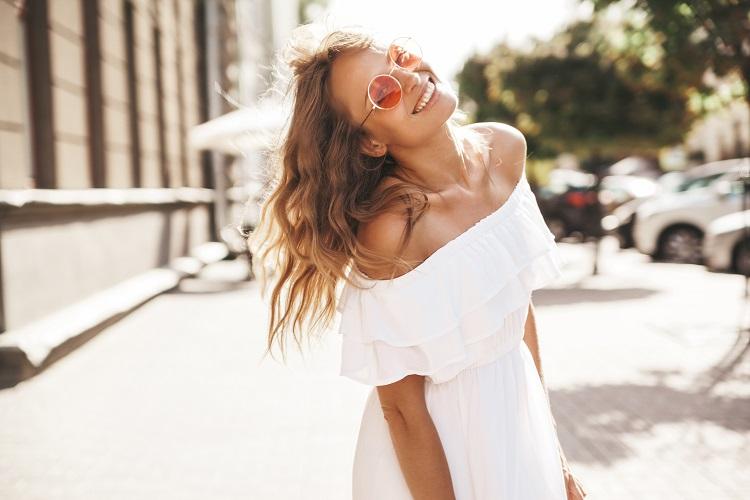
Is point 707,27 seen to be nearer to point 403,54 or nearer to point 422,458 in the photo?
point 403,54

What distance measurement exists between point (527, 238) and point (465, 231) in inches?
7.5

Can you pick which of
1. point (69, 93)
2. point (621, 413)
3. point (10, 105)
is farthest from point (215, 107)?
point (621, 413)

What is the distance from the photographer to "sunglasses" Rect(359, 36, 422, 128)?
6.08 ft

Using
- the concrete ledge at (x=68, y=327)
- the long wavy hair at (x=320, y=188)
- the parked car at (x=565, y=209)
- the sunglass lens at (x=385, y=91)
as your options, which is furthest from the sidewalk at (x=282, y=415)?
the parked car at (x=565, y=209)

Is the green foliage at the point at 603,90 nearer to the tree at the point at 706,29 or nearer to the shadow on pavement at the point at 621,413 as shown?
the tree at the point at 706,29

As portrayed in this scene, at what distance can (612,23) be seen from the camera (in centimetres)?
1056

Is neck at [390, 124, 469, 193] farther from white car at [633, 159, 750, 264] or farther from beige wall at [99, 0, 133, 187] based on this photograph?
white car at [633, 159, 750, 264]

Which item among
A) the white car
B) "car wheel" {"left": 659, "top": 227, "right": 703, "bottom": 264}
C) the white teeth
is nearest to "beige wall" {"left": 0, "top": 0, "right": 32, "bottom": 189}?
the white teeth

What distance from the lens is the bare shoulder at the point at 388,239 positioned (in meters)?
1.76

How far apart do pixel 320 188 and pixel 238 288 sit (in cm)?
1166

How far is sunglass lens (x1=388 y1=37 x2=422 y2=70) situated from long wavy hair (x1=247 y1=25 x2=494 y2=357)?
0.05 m

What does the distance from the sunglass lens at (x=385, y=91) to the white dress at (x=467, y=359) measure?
333 millimetres

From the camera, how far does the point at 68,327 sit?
7922mm

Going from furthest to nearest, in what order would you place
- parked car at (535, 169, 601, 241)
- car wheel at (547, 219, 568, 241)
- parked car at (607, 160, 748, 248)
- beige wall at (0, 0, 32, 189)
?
car wheel at (547, 219, 568, 241)
parked car at (535, 169, 601, 241)
parked car at (607, 160, 748, 248)
beige wall at (0, 0, 32, 189)
